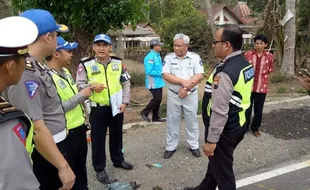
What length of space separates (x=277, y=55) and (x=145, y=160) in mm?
9097

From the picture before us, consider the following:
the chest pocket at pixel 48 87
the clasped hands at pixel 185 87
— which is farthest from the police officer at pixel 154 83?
the chest pocket at pixel 48 87

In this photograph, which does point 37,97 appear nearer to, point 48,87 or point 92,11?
point 48,87

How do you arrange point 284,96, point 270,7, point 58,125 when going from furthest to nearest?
point 270,7
point 284,96
point 58,125

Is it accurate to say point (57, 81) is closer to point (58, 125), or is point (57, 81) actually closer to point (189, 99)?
point (58, 125)

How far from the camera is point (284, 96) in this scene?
9008 millimetres

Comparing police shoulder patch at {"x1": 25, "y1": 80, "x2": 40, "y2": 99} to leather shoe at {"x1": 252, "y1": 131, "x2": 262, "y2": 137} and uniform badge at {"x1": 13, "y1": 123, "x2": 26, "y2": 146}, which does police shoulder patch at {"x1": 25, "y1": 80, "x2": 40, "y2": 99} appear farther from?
leather shoe at {"x1": 252, "y1": 131, "x2": 262, "y2": 137}

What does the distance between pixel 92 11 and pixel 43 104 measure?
328cm

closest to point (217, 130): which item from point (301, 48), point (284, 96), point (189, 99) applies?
point (189, 99)

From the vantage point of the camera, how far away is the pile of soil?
19.1ft

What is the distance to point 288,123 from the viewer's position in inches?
248

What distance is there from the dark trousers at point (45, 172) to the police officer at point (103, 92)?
135 cm

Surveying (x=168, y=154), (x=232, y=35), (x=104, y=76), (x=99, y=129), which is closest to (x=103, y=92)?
(x=104, y=76)

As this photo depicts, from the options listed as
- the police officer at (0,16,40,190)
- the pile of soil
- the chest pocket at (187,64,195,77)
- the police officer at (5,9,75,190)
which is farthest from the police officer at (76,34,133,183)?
the pile of soil

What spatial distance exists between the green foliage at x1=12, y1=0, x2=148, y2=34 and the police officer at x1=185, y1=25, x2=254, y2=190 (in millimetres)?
2596
